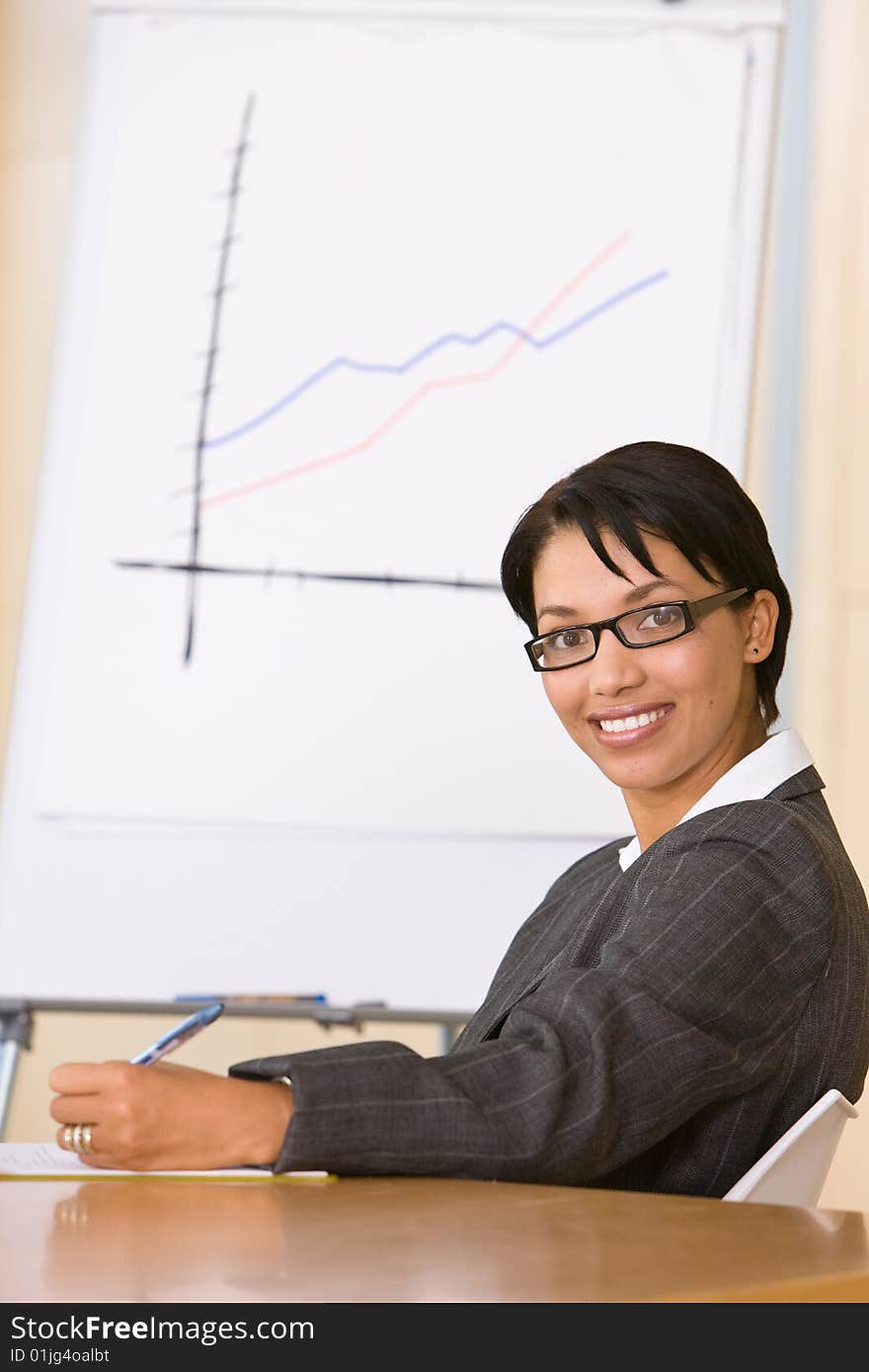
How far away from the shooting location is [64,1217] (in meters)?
0.77

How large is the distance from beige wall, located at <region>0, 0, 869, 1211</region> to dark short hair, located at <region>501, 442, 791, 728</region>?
1.48 meters

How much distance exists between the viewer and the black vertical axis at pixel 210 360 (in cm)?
229

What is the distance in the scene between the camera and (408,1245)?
0.70 metres

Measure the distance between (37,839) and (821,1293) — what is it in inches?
69.0

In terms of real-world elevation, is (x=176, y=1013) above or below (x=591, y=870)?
below

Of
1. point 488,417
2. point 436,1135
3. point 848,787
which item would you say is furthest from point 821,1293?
point 848,787

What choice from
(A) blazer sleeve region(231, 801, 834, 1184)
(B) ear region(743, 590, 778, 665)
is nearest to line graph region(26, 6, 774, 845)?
(B) ear region(743, 590, 778, 665)

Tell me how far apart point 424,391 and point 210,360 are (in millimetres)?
348

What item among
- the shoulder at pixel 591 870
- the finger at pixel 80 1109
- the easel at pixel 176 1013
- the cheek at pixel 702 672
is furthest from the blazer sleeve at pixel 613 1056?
the easel at pixel 176 1013

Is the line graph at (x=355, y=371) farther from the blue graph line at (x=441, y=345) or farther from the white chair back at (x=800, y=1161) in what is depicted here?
the white chair back at (x=800, y=1161)

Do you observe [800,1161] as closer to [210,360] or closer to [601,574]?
[601,574]

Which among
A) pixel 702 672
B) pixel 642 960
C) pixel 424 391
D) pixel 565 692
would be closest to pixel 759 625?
pixel 702 672

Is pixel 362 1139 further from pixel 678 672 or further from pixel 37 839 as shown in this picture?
pixel 37 839

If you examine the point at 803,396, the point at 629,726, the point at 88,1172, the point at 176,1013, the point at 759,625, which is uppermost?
the point at 803,396
